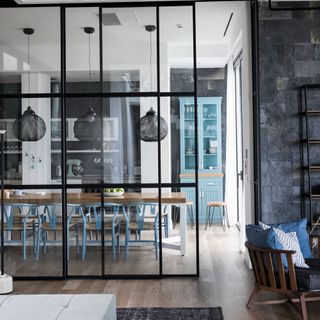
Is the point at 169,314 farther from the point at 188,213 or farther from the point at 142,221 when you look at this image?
the point at 188,213

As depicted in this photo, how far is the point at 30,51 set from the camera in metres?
5.68

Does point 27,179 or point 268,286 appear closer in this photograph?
point 268,286

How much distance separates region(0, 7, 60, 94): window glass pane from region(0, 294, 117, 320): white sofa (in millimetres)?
2976

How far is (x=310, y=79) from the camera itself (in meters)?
5.46

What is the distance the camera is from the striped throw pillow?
436 cm

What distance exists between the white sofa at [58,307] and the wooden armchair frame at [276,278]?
144cm

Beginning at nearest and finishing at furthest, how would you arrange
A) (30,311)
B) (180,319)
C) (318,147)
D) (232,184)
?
(30,311) < (180,319) < (318,147) < (232,184)

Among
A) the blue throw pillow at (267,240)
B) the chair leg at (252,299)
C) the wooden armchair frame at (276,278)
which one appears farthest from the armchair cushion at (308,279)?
the chair leg at (252,299)

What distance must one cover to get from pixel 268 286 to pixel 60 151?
2.72m

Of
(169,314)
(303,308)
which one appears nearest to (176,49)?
(169,314)

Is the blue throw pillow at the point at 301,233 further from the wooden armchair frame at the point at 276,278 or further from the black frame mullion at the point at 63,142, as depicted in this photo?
the black frame mullion at the point at 63,142

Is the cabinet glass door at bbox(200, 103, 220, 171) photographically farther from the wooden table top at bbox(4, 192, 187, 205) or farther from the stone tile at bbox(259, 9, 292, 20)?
the stone tile at bbox(259, 9, 292, 20)

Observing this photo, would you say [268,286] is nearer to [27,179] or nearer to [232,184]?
[27,179]

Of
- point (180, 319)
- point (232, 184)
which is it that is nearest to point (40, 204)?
point (180, 319)
